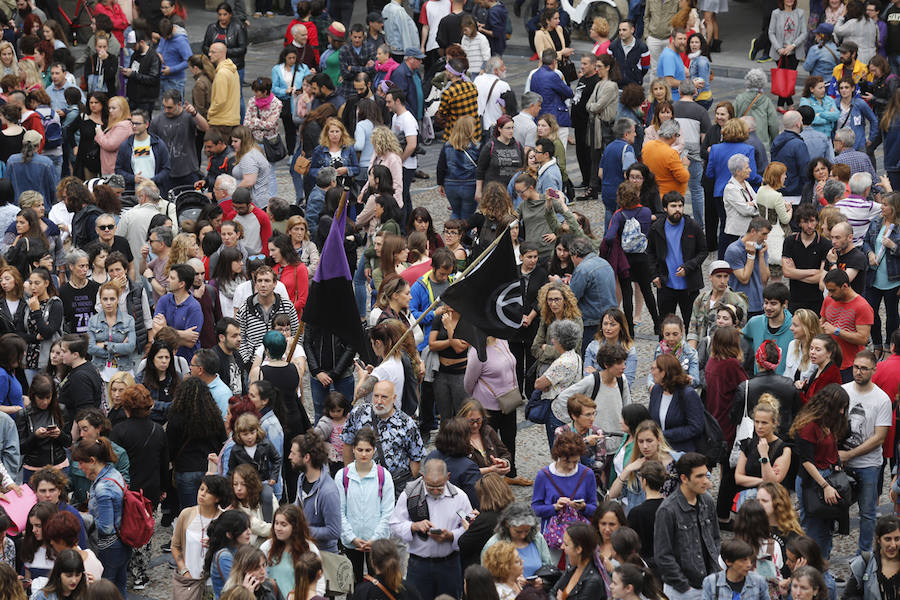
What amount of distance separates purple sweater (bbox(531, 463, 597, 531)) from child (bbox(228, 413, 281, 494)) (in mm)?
1911

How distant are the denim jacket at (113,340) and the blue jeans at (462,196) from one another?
5189 millimetres

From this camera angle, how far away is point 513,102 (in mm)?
18172

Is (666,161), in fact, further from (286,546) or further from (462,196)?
(286,546)

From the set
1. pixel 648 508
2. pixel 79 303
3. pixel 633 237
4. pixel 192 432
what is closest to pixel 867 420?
pixel 648 508

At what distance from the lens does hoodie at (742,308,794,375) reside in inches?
462

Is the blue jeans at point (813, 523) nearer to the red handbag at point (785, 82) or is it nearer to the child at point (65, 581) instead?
the child at point (65, 581)

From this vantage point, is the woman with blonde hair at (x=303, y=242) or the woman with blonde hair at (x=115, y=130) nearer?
the woman with blonde hair at (x=303, y=242)

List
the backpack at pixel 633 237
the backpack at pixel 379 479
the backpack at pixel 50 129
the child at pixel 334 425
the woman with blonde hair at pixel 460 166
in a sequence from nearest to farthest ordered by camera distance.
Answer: the backpack at pixel 379 479
the child at pixel 334 425
the backpack at pixel 633 237
the woman with blonde hair at pixel 460 166
the backpack at pixel 50 129

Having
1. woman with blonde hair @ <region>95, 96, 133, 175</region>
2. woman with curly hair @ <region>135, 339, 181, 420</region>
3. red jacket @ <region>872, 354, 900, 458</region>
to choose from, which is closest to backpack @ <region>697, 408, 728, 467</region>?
red jacket @ <region>872, 354, 900, 458</region>

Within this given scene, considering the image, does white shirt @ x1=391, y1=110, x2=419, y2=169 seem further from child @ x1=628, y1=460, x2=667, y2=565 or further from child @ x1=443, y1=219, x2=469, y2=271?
child @ x1=628, y1=460, x2=667, y2=565

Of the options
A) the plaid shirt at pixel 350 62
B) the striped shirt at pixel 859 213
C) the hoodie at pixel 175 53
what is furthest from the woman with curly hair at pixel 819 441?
the hoodie at pixel 175 53

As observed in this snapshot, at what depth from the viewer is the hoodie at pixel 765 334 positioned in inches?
462

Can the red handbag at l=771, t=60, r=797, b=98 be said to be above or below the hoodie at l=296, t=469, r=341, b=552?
below

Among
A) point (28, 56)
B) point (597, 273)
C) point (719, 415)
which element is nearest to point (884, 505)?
point (719, 415)
